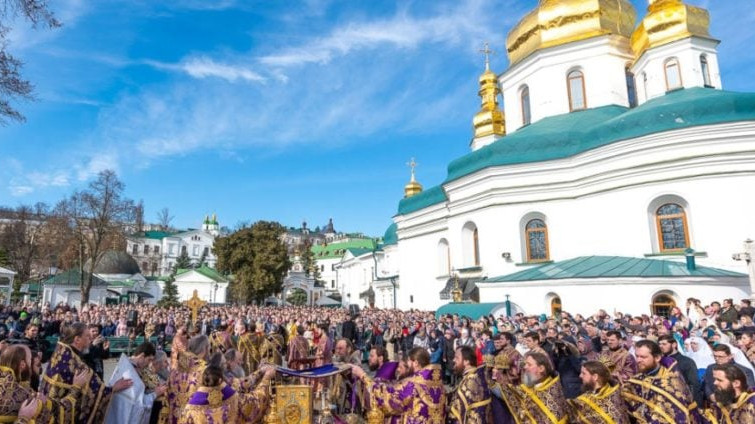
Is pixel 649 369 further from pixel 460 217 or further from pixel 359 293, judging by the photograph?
pixel 359 293

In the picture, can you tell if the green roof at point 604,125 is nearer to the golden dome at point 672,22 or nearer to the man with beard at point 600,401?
the golden dome at point 672,22

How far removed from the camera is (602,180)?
64.7 feet

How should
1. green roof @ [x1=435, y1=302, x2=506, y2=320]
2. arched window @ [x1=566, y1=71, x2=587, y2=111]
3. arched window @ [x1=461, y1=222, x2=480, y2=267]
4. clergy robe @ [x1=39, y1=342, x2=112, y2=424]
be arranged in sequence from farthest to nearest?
arched window @ [x1=566, y1=71, x2=587, y2=111] → arched window @ [x1=461, y1=222, x2=480, y2=267] → green roof @ [x1=435, y1=302, x2=506, y2=320] → clergy robe @ [x1=39, y1=342, x2=112, y2=424]

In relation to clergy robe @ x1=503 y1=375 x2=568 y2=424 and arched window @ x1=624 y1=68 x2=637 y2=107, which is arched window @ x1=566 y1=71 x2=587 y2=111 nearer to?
arched window @ x1=624 y1=68 x2=637 y2=107

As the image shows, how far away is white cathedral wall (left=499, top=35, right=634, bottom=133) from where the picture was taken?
2508 centimetres

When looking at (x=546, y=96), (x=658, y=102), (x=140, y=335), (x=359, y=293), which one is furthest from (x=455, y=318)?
(x=359, y=293)

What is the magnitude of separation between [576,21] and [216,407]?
2781 centimetres

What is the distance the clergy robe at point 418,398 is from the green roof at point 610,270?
1438 cm

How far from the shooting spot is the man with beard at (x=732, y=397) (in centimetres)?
391

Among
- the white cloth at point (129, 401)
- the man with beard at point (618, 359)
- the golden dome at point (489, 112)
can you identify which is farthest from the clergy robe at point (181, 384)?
the golden dome at point (489, 112)

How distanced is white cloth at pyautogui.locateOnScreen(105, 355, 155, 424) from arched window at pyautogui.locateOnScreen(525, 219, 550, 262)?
19139mm

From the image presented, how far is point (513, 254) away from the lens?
70.5 feet

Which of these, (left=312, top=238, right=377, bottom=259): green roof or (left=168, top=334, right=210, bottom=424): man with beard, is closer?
(left=168, top=334, right=210, bottom=424): man with beard

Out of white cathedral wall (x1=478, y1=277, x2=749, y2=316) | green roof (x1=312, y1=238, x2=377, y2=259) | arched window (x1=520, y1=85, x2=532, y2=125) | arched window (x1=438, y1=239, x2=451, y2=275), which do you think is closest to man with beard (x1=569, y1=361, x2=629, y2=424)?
white cathedral wall (x1=478, y1=277, x2=749, y2=316)
